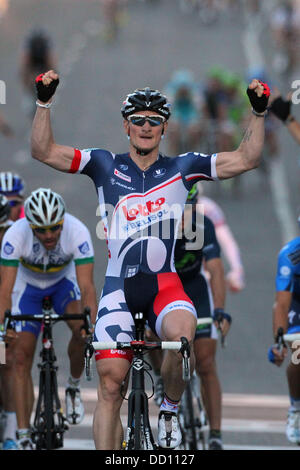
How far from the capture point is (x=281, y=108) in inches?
417

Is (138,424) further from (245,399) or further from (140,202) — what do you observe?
(245,399)

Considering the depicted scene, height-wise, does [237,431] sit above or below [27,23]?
below

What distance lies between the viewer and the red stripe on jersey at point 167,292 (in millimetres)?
8023

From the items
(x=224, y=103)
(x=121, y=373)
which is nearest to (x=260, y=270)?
(x=224, y=103)

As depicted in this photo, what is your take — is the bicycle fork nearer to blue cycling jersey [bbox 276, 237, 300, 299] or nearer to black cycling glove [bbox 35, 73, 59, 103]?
black cycling glove [bbox 35, 73, 59, 103]

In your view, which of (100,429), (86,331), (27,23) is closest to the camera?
(100,429)

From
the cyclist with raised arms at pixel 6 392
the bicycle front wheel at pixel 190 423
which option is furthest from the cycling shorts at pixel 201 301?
the cyclist with raised arms at pixel 6 392

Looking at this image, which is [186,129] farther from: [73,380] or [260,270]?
[73,380]

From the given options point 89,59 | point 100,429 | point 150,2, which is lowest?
point 100,429

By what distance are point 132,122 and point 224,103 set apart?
56.7 ft

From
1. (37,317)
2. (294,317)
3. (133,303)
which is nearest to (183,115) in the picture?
(294,317)

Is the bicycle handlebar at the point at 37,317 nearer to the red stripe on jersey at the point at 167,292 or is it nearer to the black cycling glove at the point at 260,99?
the red stripe on jersey at the point at 167,292

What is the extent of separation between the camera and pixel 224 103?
25.3m

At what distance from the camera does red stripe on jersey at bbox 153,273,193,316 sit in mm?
8023
